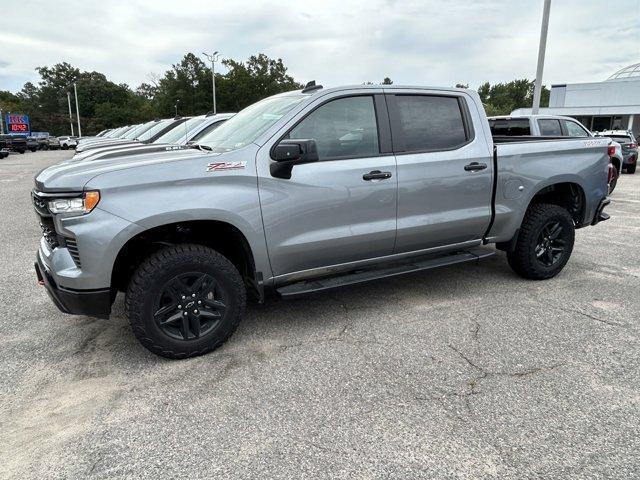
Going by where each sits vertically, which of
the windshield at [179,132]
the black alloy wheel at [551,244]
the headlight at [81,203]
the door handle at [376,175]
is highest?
the windshield at [179,132]

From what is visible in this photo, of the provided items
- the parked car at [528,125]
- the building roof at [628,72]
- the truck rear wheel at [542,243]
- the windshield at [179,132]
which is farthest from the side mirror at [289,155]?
the building roof at [628,72]

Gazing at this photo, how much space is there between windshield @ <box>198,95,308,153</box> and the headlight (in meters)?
0.97

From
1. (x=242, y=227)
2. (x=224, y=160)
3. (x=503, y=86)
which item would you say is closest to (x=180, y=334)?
(x=242, y=227)

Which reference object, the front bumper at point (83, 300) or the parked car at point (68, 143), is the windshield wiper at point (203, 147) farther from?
the parked car at point (68, 143)

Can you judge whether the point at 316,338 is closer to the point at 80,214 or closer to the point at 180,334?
the point at 180,334

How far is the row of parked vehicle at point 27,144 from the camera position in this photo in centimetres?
3788

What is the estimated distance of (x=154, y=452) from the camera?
251 centimetres

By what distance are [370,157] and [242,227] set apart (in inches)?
47.8

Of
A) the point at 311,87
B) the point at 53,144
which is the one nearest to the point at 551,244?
the point at 311,87

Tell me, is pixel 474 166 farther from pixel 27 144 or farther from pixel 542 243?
pixel 27 144

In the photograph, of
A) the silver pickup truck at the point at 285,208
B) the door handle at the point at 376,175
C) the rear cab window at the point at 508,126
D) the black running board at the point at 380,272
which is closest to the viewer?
the silver pickup truck at the point at 285,208

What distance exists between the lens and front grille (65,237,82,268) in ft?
10.1

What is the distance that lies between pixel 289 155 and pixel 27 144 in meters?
49.1

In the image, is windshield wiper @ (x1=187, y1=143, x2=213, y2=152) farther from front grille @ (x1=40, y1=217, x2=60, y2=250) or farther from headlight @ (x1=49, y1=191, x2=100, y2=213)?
front grille @ (x1=40, y1=217, x2=60, y2=250)
